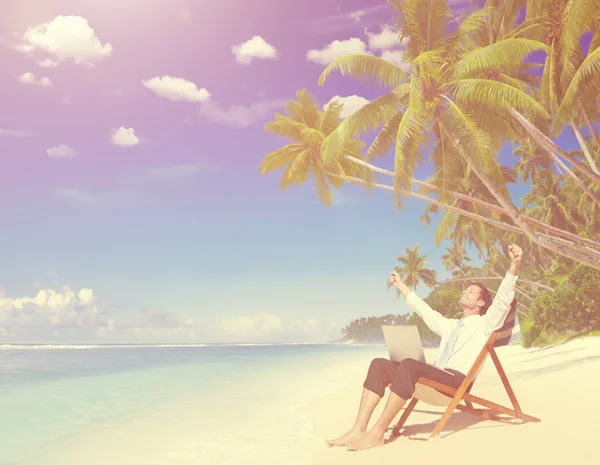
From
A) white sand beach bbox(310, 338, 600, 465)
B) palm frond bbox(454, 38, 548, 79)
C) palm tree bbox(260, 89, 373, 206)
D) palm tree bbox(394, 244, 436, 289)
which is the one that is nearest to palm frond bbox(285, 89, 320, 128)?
palm tree bbox(260, 89, 373, 206)

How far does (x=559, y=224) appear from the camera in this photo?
27266 mm

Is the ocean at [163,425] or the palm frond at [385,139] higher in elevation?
the palm frond at [385,139]

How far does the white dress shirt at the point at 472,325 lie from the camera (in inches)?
174

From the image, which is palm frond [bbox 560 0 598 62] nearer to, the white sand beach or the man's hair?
the white sand beach

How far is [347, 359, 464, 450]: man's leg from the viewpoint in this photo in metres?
4.25

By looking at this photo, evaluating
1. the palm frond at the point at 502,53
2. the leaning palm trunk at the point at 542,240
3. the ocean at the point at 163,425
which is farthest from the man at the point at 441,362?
the palm frond at the point at 502,53

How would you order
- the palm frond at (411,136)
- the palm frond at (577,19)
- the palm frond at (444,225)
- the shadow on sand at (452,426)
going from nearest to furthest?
the shadow on sand at (452,426)
the palm frond at (577,19)
the palm frond at (411,136)
the palm frond at (444,225)

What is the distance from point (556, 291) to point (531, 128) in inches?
483

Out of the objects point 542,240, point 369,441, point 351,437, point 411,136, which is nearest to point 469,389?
point 369,441

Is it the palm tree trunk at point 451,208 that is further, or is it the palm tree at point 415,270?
the palm tree at point 415,270

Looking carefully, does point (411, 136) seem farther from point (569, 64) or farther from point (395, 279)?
point (395, 279)

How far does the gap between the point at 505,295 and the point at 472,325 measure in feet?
1.63

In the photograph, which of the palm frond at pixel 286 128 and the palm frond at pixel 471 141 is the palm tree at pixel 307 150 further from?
the palm frond at pixel 471 141

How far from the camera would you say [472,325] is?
475 centimetres
